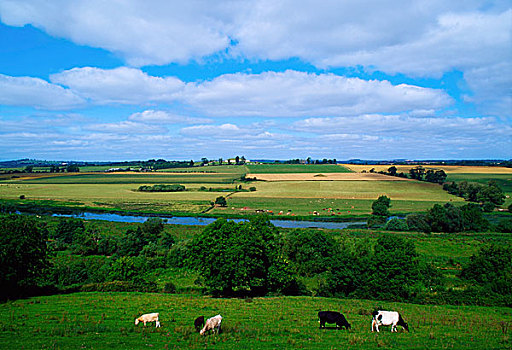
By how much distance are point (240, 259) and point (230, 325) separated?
9535 mm

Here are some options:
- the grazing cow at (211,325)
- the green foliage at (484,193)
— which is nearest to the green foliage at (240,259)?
the grazing cow at (211,325)

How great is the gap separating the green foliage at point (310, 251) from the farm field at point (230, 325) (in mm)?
18711

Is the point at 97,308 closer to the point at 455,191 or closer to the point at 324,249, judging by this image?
the point at 324,249

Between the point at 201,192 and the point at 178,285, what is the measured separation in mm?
89078

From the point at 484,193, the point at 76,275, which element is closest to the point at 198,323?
the point at 76,275

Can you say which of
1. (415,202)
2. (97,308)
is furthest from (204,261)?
(415,202)

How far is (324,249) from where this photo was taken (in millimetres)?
45562

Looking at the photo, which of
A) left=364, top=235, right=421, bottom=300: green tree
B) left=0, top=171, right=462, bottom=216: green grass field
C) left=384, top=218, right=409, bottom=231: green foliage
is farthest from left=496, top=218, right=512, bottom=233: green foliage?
left=364, top=235, right=421, bottom=300: green tree

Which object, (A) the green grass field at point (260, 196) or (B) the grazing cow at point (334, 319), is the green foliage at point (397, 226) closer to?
(A) the green grass field at point (260, 196)

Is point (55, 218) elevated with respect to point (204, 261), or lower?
lower

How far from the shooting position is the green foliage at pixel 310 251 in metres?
42.7

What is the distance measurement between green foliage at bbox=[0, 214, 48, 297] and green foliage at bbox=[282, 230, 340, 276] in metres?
29.3

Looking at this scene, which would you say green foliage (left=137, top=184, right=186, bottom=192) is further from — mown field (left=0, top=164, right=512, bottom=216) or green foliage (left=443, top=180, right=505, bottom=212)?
green foliage (left=443, top=180, right=505, bottom=212)

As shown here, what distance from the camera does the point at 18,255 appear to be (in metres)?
23.0
